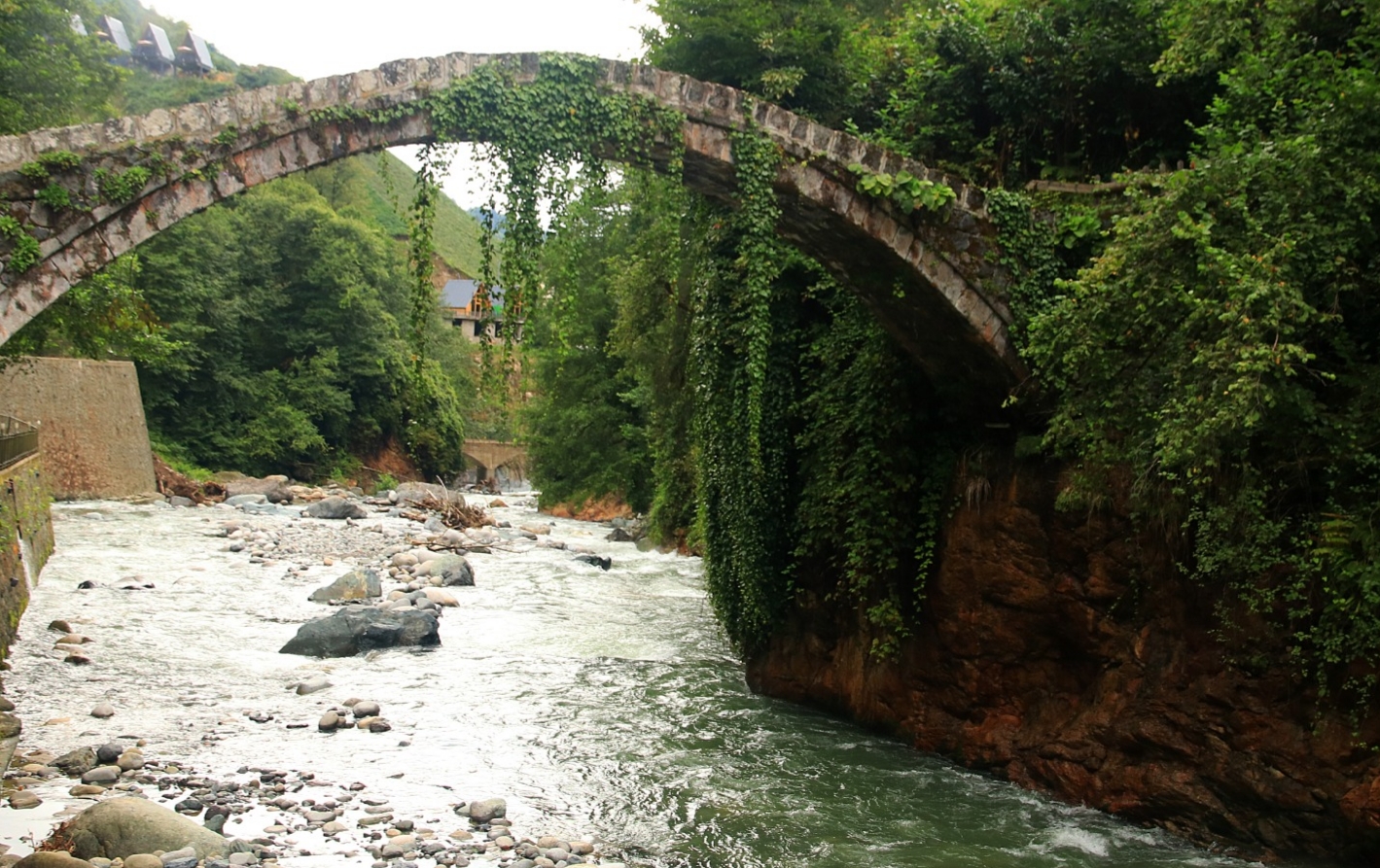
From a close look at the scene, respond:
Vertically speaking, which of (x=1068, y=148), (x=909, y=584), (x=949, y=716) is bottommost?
(x=949, y=716)

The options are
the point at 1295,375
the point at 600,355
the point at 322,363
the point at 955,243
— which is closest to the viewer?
the point at 1295,375

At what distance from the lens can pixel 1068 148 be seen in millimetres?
9562

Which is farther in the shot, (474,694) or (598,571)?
(598,571)

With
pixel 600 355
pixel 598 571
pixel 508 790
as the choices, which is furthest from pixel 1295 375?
pixel 600 355

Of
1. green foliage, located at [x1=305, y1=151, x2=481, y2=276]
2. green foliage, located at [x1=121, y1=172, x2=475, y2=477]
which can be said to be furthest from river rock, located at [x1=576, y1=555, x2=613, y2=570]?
green foliage, located at [x1=305, y1=151, x2=481, y2=276]

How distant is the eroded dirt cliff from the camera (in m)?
5.84

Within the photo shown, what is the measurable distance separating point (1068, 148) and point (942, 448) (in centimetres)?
313

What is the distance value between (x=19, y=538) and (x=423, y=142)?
27.8 ft

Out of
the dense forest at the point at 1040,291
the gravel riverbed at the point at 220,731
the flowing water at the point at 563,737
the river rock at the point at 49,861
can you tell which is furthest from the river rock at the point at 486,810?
the dense forest at the point at 1040,291

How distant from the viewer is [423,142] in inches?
293

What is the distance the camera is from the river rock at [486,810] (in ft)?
21.7

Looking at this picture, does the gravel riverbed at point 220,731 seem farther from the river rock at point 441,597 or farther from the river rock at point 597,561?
the river rock at point 597,561

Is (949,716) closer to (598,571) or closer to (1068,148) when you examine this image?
(1068,148)

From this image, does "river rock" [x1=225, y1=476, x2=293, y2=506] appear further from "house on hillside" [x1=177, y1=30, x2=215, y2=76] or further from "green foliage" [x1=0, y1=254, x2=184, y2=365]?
"house on hillside" [x1=177, y1=30, x2=215, y2=76]
